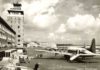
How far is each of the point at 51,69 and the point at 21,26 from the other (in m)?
60.9

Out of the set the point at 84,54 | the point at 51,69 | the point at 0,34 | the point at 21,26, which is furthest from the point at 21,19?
the point at 51,69

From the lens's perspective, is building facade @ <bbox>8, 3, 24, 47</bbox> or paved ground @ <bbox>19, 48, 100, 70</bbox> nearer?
paved ground @ <bbox>19, 48, 100, 70</bbox>

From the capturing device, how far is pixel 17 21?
92125 millimetres

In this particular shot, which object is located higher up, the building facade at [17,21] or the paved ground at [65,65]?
the building facade at [17,21]

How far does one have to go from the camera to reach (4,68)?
80.3 feet

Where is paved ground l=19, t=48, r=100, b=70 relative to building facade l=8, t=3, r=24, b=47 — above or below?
below

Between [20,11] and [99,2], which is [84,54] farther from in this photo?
[20,11]

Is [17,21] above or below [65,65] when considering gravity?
above

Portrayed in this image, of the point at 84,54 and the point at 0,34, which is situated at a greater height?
the point at 0,34

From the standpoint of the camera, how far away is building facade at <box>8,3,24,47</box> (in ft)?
297

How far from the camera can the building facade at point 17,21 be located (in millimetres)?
90531

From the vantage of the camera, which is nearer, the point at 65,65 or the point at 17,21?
the point at 65,65

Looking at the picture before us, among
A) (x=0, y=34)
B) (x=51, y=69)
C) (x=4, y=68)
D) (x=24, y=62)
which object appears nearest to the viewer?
(x=4, y=68)

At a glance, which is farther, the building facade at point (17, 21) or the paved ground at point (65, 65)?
the building facade at point (17, 21)
